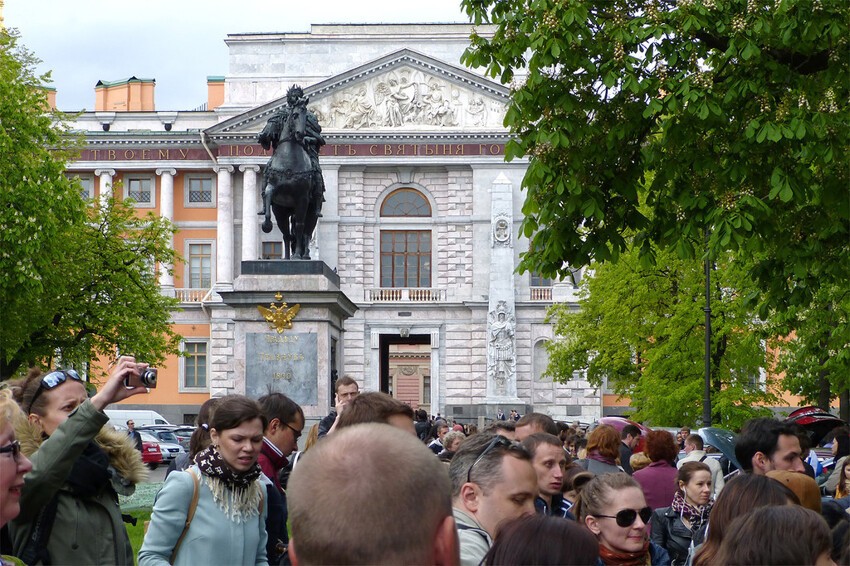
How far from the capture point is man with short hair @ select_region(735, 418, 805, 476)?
7906 mm

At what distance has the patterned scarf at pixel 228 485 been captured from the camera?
5938mm

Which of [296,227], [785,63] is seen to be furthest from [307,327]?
[785,63]

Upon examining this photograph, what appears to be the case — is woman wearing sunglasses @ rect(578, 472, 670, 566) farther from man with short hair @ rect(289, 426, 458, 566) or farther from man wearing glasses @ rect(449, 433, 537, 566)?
man with short hair @ rect(289, 426, 458, 566)

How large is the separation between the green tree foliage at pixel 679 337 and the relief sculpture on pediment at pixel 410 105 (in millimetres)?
23457

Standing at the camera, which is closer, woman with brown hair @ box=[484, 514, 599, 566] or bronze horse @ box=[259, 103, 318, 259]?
woman with brown hair @ box=[484, 514, 599, 566]

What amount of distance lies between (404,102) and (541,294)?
1141 cm

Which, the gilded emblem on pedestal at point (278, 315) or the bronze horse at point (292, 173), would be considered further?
the bronze horse at point (292, 173)

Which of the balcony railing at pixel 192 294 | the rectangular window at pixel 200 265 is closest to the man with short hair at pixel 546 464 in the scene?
the balcony railing at pixel 192 294

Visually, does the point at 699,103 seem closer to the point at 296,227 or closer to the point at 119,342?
the point at 296,227

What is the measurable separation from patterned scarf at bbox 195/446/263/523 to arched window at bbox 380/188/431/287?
5626cm

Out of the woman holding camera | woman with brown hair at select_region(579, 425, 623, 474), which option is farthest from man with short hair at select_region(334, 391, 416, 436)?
woman with brown hair at select_region(579, 425, 623, 474)

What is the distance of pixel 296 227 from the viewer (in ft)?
60.3

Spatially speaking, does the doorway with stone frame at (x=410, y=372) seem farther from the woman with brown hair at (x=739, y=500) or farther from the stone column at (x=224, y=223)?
the woman with brown hair at (x=739, y=500)

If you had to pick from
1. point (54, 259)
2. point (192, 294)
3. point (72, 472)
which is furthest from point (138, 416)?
point (72, 472)
